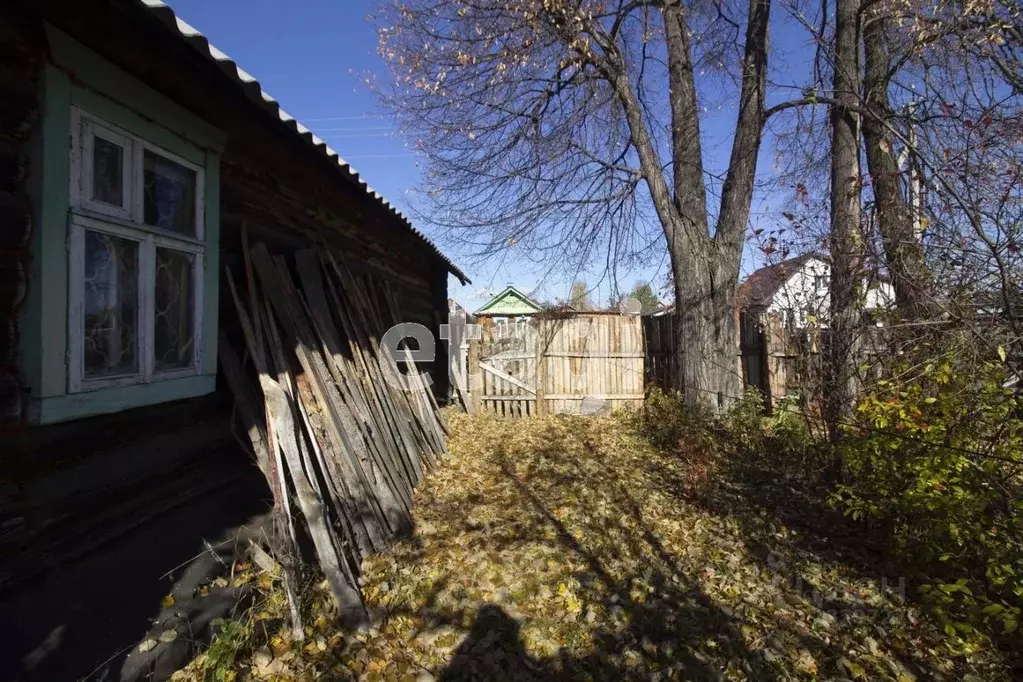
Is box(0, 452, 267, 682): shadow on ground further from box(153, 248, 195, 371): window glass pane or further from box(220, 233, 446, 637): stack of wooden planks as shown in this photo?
box(153, 248, 195, 371): window glass pane

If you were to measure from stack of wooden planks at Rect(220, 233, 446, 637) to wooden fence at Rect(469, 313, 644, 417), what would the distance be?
4584 mm

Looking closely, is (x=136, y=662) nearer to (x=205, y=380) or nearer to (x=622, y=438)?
(x=205, y=380)

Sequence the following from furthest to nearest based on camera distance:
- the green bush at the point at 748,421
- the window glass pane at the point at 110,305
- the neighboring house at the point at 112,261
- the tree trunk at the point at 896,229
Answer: the green bush at the point at 748,421
the tree trunk at the point at 896,229
the window glass pane at the point at 110,305
the neighboring house at the point at 112,261

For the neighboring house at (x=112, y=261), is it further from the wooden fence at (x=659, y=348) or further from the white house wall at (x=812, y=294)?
the wooden fence at (x=659, y=348)

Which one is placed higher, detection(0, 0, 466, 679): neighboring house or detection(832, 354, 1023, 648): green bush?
detection(0, 0, 466, 679): neighboring house

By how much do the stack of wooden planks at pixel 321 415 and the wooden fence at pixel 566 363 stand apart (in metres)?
4.58

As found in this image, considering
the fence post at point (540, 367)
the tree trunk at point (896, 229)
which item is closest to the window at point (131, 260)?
the tree trunk at point (896, 229)

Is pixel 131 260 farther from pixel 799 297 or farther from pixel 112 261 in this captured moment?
pixel 799 297

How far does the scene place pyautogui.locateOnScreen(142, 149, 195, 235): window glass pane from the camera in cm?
278

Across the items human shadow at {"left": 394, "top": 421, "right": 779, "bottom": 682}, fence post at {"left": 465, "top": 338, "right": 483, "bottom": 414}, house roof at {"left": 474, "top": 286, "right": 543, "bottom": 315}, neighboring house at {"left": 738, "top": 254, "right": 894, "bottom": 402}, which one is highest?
house roof at {"left": 474, "top": 286, "right": 543, "bottom": 315}

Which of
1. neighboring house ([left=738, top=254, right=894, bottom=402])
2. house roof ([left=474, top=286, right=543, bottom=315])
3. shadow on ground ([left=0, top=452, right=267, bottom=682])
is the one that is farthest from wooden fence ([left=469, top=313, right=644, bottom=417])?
house roof ([left=474, top=286, right=543, bottom=315])

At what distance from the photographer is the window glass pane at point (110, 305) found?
2.43 metres

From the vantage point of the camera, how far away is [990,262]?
11.1 ft

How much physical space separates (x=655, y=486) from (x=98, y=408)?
495 centimetres
